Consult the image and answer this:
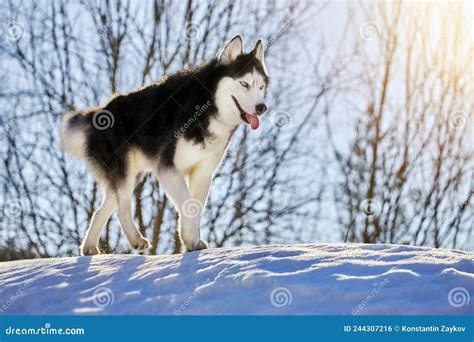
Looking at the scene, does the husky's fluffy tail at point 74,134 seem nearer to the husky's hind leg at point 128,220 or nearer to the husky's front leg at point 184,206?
the husky's hind leg at point 128,220

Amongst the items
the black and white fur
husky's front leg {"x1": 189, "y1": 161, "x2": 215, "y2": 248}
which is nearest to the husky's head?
the black and white fur

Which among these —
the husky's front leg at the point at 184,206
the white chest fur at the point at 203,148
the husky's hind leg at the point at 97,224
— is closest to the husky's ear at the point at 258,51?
the white chest fur at the point at 203,148

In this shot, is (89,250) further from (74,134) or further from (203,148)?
(203,148)

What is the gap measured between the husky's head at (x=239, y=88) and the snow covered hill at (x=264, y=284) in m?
1.35

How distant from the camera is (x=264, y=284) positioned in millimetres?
3883

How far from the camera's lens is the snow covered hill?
3650 mm

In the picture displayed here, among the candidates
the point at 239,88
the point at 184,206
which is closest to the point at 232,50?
the point at 239,88

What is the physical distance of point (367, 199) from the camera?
33.4 ft

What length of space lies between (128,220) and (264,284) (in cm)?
248

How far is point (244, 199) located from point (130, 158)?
16.9ft

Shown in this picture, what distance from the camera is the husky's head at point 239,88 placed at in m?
5.67

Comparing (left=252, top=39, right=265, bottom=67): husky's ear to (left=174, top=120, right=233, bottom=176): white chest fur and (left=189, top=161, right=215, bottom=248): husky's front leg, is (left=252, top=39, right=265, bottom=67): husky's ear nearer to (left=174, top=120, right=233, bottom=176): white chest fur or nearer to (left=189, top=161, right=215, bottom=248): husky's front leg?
(left=174, top=120, right=233, bottom=176): white chest fur

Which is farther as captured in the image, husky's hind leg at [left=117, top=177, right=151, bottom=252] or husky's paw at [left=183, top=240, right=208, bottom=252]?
husky's hind leg at [left=117, top=177, right=151, bottom=252]

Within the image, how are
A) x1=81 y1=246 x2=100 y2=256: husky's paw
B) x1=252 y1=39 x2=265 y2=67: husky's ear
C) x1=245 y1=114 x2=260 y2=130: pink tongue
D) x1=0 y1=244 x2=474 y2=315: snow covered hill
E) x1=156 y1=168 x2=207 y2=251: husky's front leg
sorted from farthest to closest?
x1=81 y1=246 x2=100 y2=256: husky's paw → x1=252 y1=39 x2=265 y2=67: husky's ear → x1=245 y1=114 x2=260 y2=130: pink tongue → x1=156 y1=168 x2=207 y2=251: husky's front leg → x1=0 y1=244 x2=474 y2=315: snow covered hill
